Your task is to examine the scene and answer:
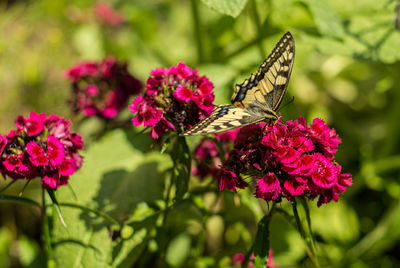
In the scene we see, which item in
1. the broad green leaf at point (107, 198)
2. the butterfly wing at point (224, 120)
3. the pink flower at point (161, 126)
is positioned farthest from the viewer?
the broad green leaf at point (107, 198)

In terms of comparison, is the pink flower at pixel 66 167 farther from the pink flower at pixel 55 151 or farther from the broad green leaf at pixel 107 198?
the broad green leaf at pixel 107 198

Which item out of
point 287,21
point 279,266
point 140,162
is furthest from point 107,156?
point 287,21

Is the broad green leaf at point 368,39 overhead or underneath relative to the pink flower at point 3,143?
overhead

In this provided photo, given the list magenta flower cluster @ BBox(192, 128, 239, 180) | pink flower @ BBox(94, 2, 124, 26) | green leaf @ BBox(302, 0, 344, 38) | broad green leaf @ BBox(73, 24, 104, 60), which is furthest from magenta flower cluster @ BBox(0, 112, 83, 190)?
pink flower @ BBox(94, 2, 124, 26)

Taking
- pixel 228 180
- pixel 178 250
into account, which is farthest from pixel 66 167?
pixel 178 250

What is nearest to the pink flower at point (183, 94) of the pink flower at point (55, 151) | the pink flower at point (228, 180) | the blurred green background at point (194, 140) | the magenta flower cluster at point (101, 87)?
the blurred green background at point (194, 140)

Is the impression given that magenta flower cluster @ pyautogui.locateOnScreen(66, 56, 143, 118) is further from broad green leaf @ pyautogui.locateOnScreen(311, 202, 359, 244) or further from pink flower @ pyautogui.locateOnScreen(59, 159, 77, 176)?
broad green leaf @ pyautogui.locateOnScreen(311, 202, 359, 244)
